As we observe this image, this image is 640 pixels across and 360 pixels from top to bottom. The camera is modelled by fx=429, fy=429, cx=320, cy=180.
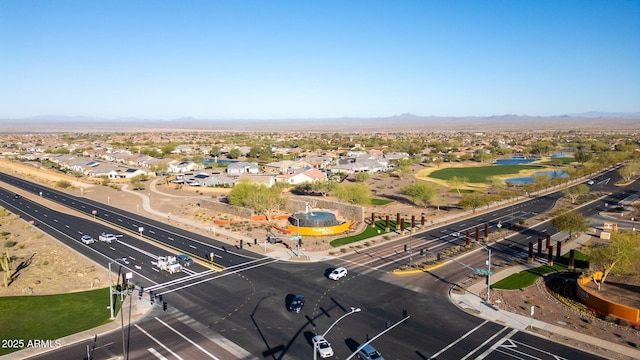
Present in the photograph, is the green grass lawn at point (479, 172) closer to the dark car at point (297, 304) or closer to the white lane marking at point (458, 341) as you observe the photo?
the white lane marking at point (458, 341)

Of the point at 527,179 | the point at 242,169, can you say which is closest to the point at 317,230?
the point at 242,169

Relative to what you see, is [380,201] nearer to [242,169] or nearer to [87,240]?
[242,169]

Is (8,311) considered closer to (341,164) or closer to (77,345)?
(77,345)

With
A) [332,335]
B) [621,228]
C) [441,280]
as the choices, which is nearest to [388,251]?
[441,280]

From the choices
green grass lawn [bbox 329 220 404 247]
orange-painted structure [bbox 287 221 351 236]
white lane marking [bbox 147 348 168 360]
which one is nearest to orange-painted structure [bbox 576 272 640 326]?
green grass lawn [bbox 329 220 404 247]

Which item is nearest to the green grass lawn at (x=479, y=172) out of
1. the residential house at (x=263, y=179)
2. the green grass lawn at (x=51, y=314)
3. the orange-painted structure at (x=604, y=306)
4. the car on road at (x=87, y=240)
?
the residential house at (x=263, y=179)

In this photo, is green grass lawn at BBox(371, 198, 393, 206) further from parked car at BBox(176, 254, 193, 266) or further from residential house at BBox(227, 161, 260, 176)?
residential house at BBox(227, 161, 260, 176)
